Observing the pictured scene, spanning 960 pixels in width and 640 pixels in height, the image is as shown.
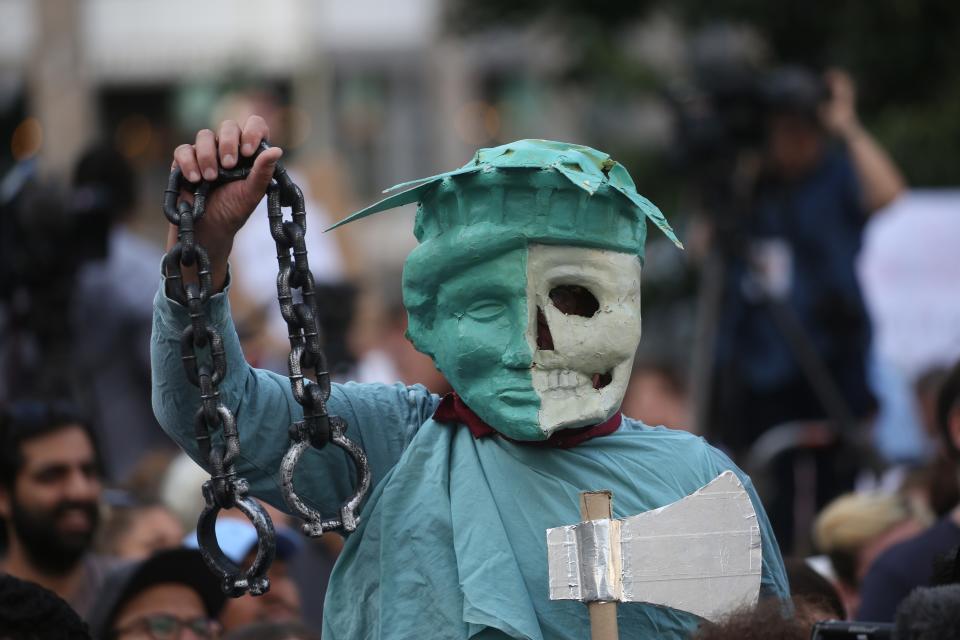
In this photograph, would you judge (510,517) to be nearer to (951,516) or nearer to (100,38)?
(951,516)

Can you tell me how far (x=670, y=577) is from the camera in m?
2.89

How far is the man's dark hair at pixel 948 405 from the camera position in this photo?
174 inches

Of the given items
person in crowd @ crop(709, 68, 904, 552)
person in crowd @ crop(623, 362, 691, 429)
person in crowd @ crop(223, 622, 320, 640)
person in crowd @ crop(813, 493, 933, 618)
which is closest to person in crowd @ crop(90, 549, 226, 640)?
person in crowd @ crop(223, 622, 320, 640)

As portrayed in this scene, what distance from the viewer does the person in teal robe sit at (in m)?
2.95

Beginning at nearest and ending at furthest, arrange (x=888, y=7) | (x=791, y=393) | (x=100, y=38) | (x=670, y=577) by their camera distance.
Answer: (x=670, y=577) < (x=791, y=393) < (x=888, y=7) < (x=100, y=38)

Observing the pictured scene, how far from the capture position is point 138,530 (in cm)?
492

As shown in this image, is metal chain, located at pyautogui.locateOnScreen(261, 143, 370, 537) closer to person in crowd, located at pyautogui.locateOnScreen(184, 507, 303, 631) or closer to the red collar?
the red collar

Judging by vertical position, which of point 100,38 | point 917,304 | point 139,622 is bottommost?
point 139,622

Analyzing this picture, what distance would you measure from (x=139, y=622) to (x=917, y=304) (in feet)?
18.0

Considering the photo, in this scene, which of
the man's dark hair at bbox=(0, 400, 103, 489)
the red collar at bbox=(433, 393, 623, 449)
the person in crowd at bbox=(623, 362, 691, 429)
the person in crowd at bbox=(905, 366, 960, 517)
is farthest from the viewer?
the person in crowd at bbox=(623, 362, 691, 429)

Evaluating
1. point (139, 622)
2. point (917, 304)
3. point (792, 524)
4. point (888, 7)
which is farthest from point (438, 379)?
point (888, 7)

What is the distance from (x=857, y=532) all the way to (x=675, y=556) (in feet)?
7.07

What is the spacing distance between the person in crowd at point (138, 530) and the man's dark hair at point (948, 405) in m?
2.09

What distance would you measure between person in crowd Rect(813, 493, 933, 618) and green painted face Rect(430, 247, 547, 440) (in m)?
2.14
